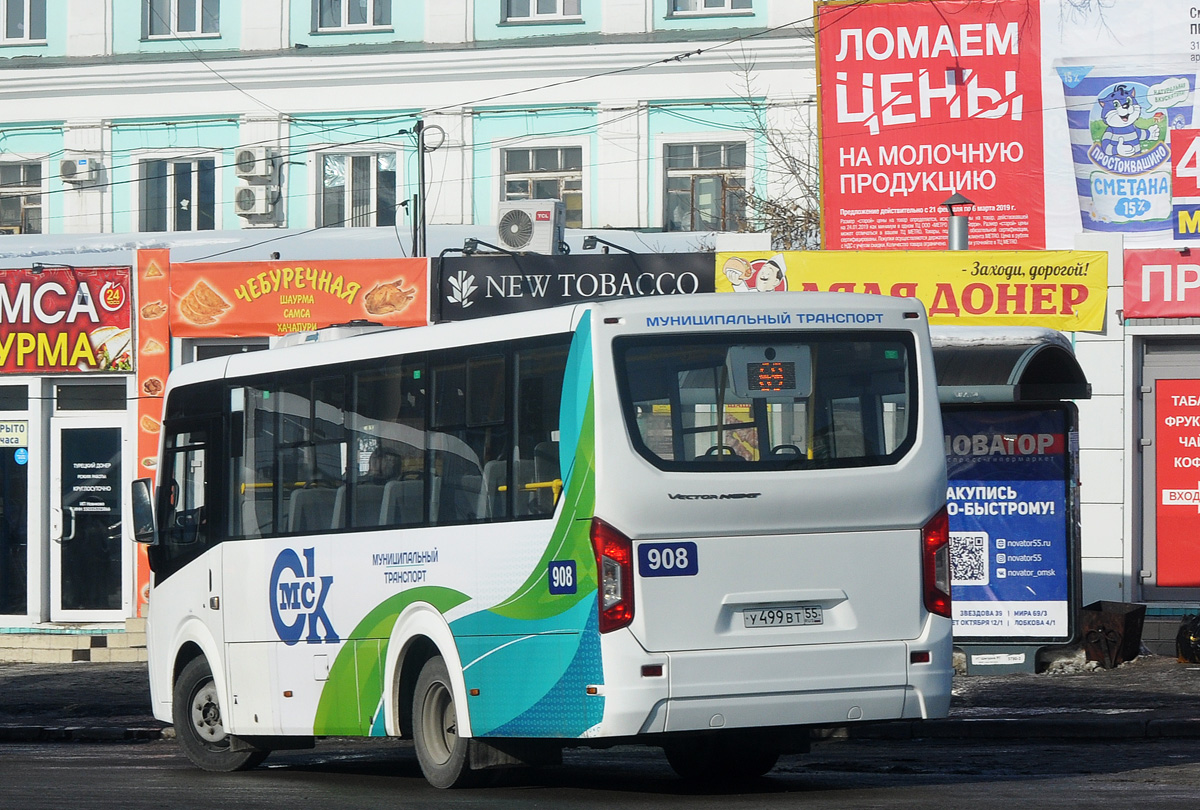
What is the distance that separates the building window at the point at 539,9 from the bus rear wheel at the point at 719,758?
900 inches

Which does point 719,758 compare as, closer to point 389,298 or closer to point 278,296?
point 389,298

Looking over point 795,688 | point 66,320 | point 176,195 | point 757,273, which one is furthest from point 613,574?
point 176,195

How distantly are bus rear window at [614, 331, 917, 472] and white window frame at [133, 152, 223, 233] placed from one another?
24.5 m

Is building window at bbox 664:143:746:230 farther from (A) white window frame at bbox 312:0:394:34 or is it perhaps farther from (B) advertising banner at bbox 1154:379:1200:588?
(B) advertising banner at bbox 1154:379:1200:588

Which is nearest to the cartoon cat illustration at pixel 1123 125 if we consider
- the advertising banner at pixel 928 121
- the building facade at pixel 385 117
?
the advertising banner at pixel 928 121

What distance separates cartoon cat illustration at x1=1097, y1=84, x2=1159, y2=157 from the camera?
72.5ft

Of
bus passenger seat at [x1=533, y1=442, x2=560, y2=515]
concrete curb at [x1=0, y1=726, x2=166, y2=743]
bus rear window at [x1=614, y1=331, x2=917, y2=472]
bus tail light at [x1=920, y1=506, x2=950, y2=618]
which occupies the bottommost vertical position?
concrete curb at [x1=0, y1=726, x2=166, y2=743]

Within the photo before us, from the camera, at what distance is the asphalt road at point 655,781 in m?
9.81

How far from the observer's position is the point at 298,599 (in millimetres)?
12031

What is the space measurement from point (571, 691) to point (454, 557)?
1.30 metres

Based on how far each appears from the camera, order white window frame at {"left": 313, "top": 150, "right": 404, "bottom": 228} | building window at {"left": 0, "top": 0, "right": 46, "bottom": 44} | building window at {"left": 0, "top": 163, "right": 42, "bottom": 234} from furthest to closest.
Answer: building window at {"left": 0, "top": 0, "right": 46, "bottom": 44}, building window at {"left": 0, "top": 163, "right": 42, "bottom": 234}, white window frame at {"left": 313, "top": 150, "right": 404, "bottom": 228}

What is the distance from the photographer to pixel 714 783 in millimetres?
11008

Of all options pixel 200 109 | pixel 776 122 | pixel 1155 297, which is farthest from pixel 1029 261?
pixel 200 109

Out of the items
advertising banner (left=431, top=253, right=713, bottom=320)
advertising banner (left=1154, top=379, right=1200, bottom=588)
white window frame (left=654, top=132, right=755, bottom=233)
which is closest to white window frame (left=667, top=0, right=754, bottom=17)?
white window frame (left=654, top=132, right=755, bottom=233)
